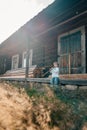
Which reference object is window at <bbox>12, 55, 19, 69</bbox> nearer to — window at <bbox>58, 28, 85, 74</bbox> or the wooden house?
the wooden house

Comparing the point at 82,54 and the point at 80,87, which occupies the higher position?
the point at 82,54

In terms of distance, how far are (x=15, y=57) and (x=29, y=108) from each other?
45.1 feet

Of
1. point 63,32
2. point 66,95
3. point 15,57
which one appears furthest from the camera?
point 15,57

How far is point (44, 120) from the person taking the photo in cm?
365

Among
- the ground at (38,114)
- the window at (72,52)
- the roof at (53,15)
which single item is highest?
the roof at (53,15)

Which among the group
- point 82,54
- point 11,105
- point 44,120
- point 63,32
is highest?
point 63,32

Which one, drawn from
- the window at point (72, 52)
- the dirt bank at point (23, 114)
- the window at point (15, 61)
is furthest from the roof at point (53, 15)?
the window at point (15, 61)

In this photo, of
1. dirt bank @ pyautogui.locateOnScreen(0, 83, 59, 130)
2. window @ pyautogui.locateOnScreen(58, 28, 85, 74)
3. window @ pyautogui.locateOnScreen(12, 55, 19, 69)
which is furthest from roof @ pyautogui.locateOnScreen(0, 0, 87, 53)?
window @ pyautogui.locateOnScreen(12, 55, 19, 69)

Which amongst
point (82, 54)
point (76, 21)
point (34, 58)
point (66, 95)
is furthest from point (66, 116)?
point (34, 58)

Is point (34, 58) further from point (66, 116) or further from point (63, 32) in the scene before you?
point (66, 116)

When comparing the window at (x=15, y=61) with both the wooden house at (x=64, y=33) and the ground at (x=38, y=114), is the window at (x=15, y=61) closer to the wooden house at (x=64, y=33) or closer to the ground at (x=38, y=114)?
the wooden house at (x=64, y=33)

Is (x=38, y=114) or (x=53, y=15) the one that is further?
(x=53, y=15)

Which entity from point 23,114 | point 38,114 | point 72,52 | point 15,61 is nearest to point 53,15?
point 72,52

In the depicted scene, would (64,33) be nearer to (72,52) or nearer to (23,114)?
(72,52)
